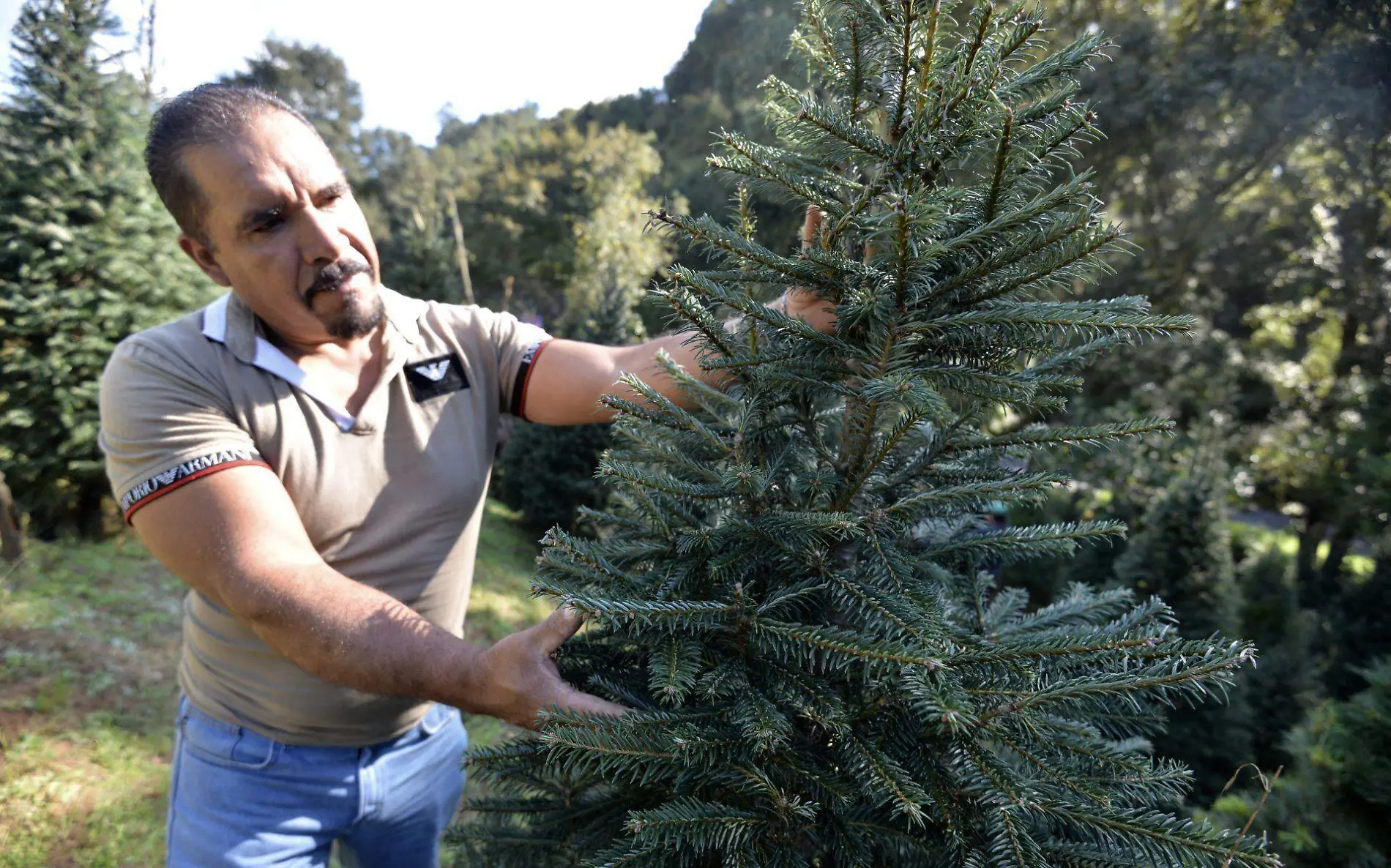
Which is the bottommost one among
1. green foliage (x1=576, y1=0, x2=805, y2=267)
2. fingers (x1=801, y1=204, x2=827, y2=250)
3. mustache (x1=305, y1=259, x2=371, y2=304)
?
mustache (x1=305, y1=259, x2=371, y2=304)

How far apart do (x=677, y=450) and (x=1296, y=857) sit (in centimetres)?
361

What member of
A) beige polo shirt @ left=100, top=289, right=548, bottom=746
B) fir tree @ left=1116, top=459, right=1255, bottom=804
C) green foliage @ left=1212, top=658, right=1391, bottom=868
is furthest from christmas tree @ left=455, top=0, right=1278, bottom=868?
fir tree @ left=1116, top=459, right=1255, bottom=804

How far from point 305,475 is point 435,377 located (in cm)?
51

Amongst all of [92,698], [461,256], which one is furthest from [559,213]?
[92,698]

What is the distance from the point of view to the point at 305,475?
6.81 ft

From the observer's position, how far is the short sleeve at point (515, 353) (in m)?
2.55

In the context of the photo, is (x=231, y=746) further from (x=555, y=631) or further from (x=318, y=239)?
(x=318, y=239)

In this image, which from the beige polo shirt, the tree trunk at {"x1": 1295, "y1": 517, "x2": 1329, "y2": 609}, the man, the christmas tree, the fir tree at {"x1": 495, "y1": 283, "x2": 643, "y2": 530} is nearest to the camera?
the christmas tree

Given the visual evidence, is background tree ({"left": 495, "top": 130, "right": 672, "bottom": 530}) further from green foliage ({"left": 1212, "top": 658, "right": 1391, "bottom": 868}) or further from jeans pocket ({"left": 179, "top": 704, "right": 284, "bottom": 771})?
green foliage ({"left": 1212, "top": 658, "right": 1391, "bottom": 868})

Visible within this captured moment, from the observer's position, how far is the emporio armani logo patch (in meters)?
2.37

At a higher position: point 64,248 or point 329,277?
point 329,277

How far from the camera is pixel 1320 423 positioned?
13391 mm

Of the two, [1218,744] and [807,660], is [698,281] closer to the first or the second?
[807,660]

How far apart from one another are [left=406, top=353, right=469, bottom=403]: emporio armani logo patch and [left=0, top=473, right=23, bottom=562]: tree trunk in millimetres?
7085
